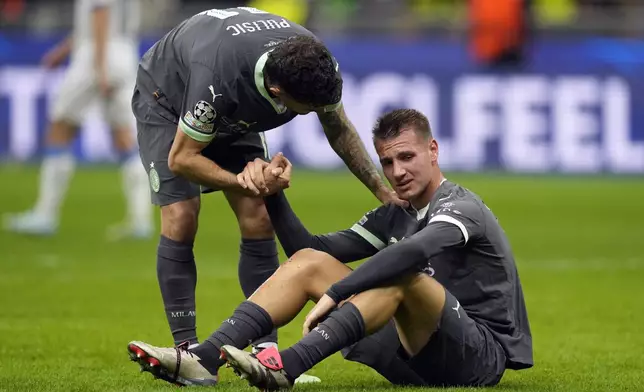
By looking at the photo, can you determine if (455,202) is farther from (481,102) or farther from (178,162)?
(481,102)

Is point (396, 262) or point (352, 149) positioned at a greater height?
point (352, 149)

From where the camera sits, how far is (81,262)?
37.5ft

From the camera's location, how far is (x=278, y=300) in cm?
569

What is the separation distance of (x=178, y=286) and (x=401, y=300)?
1.58m

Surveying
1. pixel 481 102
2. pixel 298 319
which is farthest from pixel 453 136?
pixel 298 319

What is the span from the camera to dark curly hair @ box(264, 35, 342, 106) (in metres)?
5.64

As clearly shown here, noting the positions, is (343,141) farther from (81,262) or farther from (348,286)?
(81,262)

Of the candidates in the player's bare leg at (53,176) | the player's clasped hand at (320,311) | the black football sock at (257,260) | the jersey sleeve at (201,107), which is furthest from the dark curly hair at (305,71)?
the player's bare leg at (53,176)

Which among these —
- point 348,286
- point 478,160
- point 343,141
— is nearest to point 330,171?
point 478,160

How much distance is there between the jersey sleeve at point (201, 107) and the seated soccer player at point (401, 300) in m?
0.30

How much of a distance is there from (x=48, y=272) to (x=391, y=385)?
541 cm

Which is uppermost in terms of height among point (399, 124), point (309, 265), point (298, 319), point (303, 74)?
point (303, 74)

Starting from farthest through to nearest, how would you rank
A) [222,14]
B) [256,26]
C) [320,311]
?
[222,14]
[256,26]
[320,311]

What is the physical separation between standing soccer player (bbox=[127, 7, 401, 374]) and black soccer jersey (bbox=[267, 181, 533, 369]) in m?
0.19
